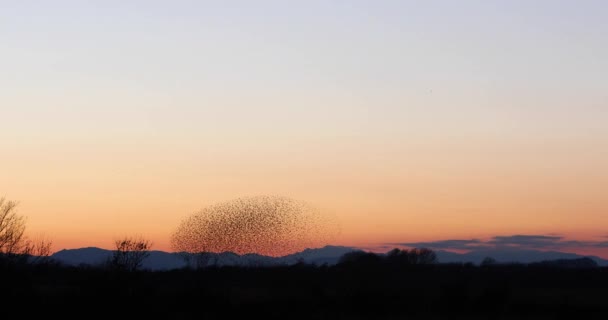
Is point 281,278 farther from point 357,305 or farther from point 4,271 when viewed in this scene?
point 4,271

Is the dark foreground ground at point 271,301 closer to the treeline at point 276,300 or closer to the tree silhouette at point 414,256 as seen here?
the treeline at point 276,300

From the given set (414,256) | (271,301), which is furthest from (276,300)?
(414,256)

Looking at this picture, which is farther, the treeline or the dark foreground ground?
the treeline

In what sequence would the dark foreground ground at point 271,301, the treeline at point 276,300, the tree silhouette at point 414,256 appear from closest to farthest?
the dark foreground ground at point 271,301 < the treeline at point 276,300 < the tree silhouette at point 414,256

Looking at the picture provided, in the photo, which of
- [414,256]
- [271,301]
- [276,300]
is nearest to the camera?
[271,301]

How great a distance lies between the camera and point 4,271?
129 ft

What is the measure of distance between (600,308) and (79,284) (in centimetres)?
2978

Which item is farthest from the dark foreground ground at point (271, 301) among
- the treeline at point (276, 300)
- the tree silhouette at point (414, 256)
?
the tree silhouette at point (414, 256)

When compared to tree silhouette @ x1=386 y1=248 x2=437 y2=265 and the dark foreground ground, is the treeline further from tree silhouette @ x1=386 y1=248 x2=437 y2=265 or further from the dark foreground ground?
tree silhouette @ x1=386 y1=248 x2=437 y2=265

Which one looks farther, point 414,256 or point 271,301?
point 414,256

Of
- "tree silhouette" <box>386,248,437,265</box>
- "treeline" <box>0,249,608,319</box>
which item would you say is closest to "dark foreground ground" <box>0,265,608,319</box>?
"treeline" <box>0,249,608,319</box>

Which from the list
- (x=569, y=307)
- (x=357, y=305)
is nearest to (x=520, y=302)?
(x=569, y=307)

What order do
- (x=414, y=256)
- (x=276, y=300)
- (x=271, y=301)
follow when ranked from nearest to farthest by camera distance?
1. (x=271, y=301)
2. (x=276, y=300)
3. (x=414, y=256)

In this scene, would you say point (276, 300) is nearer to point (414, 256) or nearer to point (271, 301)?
point (271, 301)
